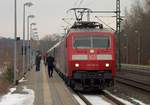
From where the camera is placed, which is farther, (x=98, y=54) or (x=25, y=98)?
(x=98, y=54)

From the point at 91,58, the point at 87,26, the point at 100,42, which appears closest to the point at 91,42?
the point at 100,42

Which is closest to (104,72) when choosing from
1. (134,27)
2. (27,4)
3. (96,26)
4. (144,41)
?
(96,26)

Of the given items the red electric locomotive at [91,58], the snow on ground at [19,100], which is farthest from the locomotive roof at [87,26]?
the snow on ground at [19,100]

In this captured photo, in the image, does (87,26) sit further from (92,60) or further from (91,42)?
(92,60)

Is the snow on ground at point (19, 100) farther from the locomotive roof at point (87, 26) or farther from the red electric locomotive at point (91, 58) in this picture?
the locomotive roof at point (87, 26)

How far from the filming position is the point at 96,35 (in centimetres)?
2355

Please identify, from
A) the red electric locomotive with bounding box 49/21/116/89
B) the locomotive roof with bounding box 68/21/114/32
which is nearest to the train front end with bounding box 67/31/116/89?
the red electric locomotive with bounding box 49/21/116/89

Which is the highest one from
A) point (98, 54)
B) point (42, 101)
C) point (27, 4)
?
A: point (27, 4)

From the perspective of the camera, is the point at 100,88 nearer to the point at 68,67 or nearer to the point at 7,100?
the point at 68,67

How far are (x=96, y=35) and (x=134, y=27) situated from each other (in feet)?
238

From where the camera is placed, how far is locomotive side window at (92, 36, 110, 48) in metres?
23.3

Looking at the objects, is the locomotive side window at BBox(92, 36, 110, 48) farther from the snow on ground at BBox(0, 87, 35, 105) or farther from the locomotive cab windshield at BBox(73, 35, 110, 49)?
the snow on ground at BBox(0, 87, 35, 105)

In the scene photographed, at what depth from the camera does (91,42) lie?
23406 mm

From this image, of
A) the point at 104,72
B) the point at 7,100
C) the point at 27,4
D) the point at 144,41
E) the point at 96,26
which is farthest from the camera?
the point at 144,41
